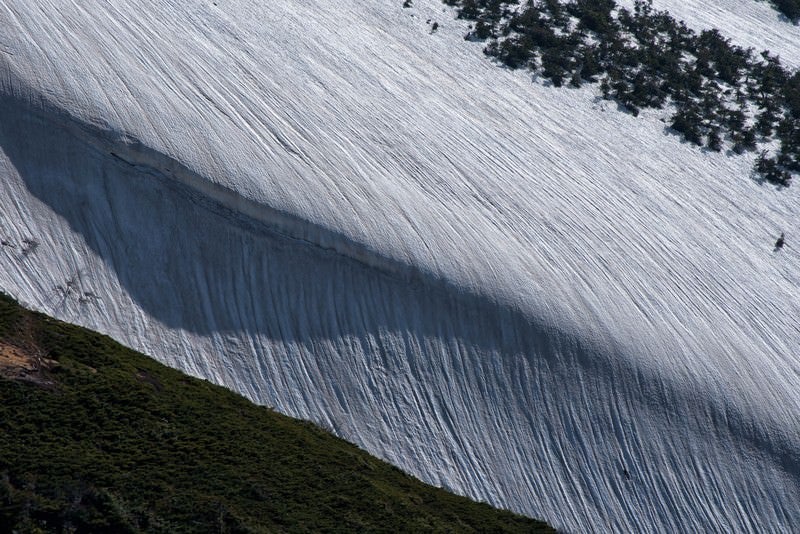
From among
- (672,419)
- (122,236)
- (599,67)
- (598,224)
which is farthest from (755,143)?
(122,236)

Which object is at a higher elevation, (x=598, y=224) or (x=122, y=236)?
(x=598, y=224)

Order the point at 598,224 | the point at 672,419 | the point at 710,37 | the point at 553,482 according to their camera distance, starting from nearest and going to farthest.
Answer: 1. the point at 553,482
2. the point at 672,419
3. the point at 598,224
4. the point at 710,37

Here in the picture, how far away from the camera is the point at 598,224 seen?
3275 cm

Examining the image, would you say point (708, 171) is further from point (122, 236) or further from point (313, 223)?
point (122, 236)

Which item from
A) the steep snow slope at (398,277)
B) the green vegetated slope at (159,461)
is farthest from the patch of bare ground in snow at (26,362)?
the steep snow slope at (398,277)

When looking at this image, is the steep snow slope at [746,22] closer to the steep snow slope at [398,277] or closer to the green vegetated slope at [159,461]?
the steep snow slope at [398,277]

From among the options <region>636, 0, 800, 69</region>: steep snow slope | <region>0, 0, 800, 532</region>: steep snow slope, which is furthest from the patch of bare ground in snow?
<region>636, 0, 800, 69</region>: steep snow slope

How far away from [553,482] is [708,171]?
1780 cm

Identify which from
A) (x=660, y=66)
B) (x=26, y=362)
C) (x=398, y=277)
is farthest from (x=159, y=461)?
(x=660, y=66)

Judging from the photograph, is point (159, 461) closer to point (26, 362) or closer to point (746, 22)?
point (26, 362)

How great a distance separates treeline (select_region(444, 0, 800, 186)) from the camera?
4059cm

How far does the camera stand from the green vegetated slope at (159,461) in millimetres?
16359

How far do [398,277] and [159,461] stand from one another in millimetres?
10689

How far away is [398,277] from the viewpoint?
27.3 metres
